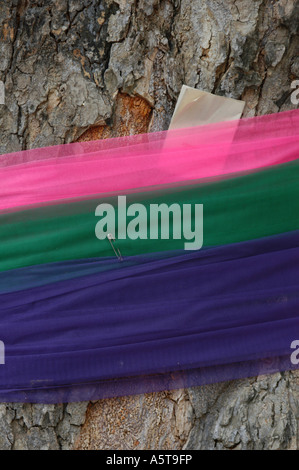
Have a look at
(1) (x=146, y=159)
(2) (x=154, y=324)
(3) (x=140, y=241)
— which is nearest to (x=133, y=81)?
(1) (x=146, y=159)

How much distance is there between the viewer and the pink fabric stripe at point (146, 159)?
5.77ft

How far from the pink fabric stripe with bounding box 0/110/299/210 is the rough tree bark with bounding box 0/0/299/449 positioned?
40 millimetres

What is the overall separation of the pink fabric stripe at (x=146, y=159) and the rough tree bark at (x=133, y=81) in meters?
0.04

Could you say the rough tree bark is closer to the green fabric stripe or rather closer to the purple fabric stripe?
the purple fabric stripe

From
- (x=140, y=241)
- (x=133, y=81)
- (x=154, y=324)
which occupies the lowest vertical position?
(x=154, y=324)

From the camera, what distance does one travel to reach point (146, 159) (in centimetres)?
177

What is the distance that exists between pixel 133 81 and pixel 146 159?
0.64ft

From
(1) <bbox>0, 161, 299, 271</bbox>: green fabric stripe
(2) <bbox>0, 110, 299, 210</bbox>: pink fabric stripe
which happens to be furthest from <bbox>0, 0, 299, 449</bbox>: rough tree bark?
(1) <bbox>0, 161, 299, 271</bbox>: green fabric stripe

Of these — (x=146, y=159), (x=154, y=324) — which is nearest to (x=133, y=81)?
(x=146, y=159)

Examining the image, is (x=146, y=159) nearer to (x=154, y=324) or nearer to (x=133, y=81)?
(x=133, y=81)

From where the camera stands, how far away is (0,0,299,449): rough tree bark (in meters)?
1.75

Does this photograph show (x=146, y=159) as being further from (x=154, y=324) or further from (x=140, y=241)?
(x=154, y=324)

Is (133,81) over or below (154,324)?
over

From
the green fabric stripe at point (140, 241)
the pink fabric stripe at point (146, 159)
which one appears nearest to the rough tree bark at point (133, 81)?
the pink fabric stripe at point (146, 159)
